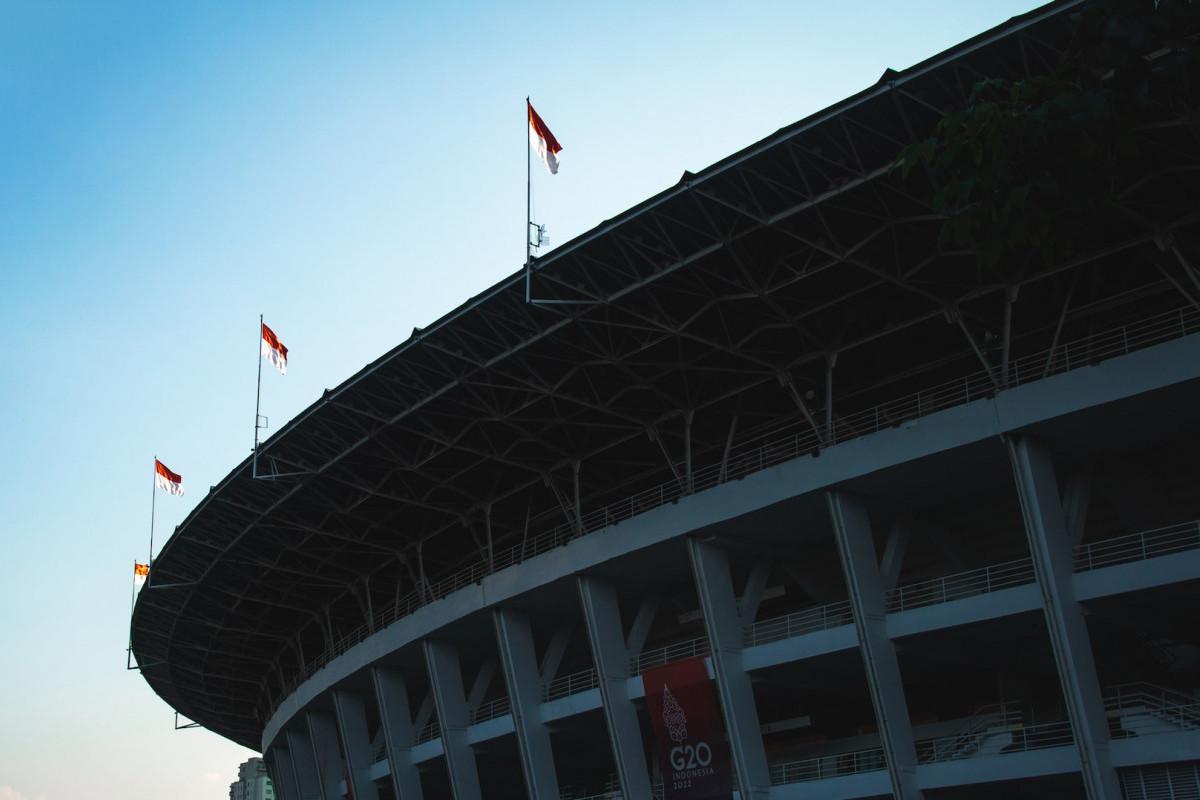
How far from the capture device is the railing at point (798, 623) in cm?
3475

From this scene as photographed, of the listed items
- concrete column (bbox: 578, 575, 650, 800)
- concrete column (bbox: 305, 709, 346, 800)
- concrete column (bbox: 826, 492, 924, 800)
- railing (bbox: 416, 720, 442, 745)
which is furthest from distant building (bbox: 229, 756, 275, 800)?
concrete column (bbox: 826, 492, 924, 800)

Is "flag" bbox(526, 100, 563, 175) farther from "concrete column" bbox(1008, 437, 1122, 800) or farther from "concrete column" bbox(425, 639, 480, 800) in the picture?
"concrete column" bbox(425, 639, 480, 800)

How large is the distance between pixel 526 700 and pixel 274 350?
17786mm

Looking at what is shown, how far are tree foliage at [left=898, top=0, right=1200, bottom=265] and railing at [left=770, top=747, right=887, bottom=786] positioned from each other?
28.0m

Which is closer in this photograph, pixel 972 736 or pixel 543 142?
pixel 972 736

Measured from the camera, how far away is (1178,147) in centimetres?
2622

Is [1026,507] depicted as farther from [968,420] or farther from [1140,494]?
[1140,494]

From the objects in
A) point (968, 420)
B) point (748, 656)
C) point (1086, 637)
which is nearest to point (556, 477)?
point (748, 656)

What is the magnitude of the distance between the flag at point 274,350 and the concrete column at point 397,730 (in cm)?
1337

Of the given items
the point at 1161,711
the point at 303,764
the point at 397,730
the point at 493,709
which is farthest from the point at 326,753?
the point at 1161,711

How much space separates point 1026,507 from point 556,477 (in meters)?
18.9

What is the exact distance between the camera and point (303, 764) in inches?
2434

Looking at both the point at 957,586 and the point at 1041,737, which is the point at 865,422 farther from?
the point at 1041,737

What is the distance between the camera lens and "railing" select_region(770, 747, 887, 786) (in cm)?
3528
